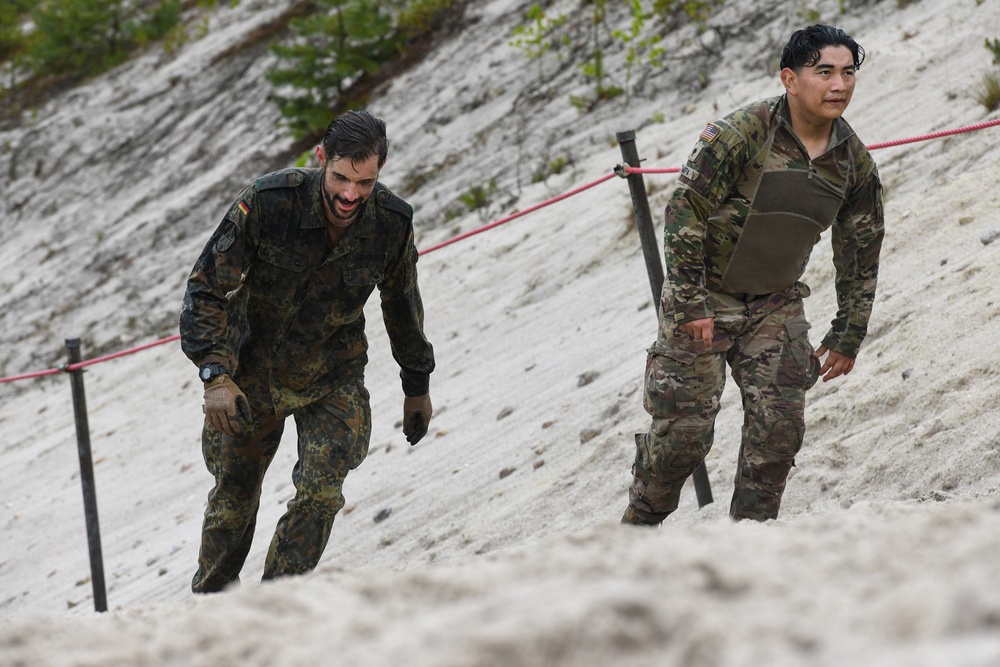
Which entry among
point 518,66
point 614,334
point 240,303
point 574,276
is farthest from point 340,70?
point 240,303

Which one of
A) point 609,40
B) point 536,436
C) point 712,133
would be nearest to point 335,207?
point 712,133

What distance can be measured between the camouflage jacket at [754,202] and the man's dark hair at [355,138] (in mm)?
950

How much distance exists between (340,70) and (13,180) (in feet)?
24.8

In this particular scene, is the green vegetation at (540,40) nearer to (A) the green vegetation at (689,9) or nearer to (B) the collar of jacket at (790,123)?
(A) the green vegetation at (689,9)

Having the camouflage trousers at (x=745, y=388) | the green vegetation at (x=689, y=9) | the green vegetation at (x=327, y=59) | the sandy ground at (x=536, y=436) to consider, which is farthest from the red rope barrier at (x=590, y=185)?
the green vegetation at (x=327, y=59)

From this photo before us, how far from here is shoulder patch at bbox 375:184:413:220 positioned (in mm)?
3754

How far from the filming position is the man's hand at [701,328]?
342cm

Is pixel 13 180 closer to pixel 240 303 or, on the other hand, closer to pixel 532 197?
pixel 532 197

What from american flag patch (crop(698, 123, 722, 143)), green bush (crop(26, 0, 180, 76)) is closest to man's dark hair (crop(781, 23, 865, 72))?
american flag patch (crop(698, 123, 722, 143))

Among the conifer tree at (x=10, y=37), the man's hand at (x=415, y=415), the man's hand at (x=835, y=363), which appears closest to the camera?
the man's hand at (x=835, y=363)

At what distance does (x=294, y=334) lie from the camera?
382cm

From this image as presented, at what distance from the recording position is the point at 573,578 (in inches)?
66.2

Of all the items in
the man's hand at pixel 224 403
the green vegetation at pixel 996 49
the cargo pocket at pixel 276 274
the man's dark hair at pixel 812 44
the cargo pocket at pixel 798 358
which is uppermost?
the man's dark hair at pixel 812 44

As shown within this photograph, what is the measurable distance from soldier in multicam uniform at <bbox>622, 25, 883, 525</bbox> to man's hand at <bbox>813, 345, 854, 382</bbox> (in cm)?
4
